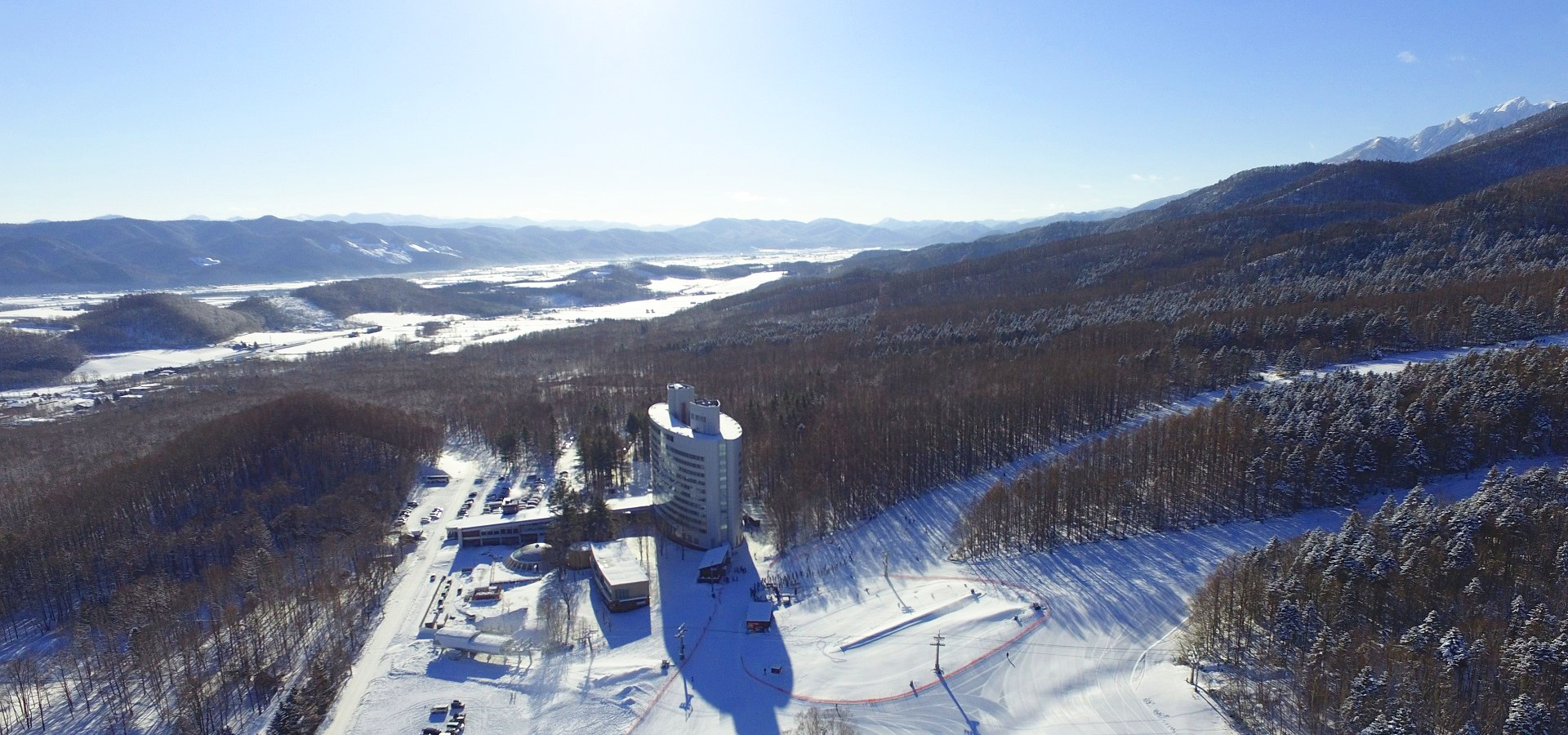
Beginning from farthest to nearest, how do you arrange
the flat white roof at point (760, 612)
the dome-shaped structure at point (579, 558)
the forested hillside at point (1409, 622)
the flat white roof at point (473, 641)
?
the dome-shaped structure at point (579, 558) < the flat white roof at point (760, 612) < the flat white roof at point (473, 641) < the forested hillside at point (1409, 622)

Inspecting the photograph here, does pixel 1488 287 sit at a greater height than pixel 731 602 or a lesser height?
greater

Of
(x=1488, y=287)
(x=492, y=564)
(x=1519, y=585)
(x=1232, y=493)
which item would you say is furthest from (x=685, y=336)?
(x=1519, y=585)

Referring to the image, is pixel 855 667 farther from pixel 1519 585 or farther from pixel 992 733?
pixel 1519 585

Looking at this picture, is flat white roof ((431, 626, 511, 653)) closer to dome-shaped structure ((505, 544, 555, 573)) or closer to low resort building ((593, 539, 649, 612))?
low resort building ((593, 539, 649, 612))

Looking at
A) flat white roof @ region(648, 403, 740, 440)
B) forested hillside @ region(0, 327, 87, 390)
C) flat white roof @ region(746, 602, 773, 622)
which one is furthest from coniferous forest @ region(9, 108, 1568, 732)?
forested hillside @ region(0, 327, 87, 390)

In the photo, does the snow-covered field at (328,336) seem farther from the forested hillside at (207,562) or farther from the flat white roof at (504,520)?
the flat white roof at (504,520)

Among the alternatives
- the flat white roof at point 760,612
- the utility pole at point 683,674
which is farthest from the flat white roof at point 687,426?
the utility pole at point 683,674
